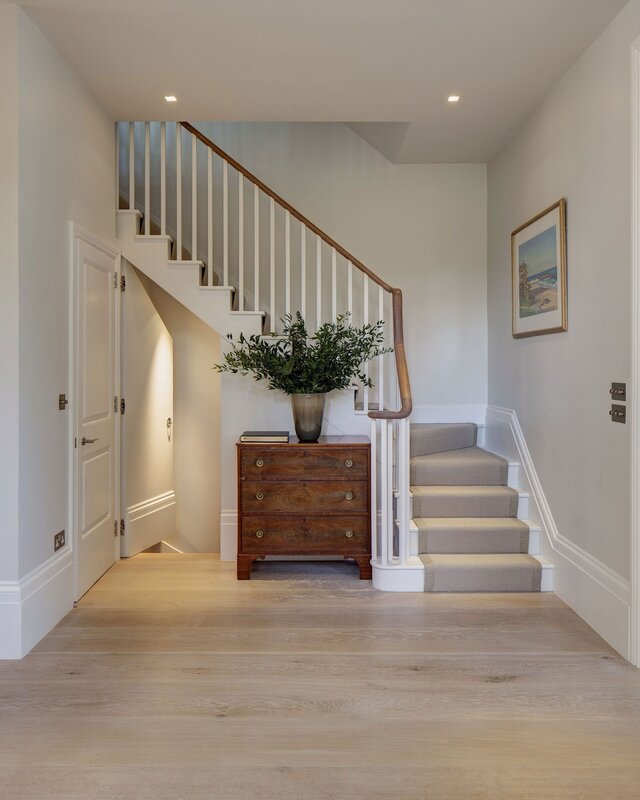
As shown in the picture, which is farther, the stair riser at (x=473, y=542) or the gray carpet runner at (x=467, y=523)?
the stair riser at (x=473, y=542)

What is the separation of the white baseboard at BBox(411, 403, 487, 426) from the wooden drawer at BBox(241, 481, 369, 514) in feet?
5.05

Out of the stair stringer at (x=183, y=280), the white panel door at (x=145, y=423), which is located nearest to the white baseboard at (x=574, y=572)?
the stair stringer at (x=183, y=280)

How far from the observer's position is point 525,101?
389cm

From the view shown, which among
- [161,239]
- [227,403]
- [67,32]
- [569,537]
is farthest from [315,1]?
[569,537]

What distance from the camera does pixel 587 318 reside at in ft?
10.7

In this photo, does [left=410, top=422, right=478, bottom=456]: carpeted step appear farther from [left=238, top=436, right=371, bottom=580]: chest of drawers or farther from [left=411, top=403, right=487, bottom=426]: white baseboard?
[left=238, top=436, right=371, bottom=580]: chest of drawers

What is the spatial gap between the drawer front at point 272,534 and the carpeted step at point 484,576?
0.79 metres

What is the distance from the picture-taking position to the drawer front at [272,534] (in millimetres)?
3953

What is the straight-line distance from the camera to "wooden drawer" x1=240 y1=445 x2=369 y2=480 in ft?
12.9

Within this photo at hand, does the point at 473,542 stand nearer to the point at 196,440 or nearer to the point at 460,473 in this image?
the point at 460,473

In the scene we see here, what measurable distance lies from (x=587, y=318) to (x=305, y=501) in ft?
6.21

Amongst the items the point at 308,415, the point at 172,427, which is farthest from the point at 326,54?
the point at 172,427

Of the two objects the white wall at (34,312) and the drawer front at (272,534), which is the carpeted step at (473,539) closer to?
the drawer front at (272,534)

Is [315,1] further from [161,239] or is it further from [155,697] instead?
[155,697]
